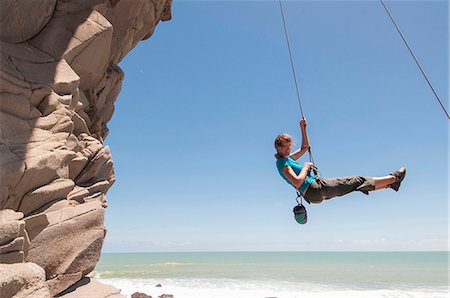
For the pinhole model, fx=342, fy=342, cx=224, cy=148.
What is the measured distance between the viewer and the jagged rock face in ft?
28.9

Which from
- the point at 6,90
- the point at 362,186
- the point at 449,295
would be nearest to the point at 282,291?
the point at 449,295

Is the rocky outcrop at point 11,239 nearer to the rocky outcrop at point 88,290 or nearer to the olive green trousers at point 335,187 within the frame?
the rocky outcrop at point 88,290

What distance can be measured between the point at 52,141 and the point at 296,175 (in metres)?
7.17

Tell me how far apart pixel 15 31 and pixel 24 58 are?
40.2 inches

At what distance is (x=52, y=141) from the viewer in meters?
10.1

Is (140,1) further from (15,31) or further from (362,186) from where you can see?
(362,186)

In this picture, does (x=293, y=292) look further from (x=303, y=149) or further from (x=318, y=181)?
(x=318, y=181)

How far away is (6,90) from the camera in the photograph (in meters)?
9.37

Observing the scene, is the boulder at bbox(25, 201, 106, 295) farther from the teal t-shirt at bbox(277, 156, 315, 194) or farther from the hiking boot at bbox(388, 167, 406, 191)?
the hiking boot at bbox(388, 167, 406, 191)

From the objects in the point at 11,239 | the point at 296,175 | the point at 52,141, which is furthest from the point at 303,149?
the point at 52,141

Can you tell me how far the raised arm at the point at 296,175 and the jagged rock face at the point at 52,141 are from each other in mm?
6001

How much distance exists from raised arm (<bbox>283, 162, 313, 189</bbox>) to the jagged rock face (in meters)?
6.00

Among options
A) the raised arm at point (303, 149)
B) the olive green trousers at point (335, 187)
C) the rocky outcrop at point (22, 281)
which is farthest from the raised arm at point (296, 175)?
the rocky outcrop at point (22, 281)

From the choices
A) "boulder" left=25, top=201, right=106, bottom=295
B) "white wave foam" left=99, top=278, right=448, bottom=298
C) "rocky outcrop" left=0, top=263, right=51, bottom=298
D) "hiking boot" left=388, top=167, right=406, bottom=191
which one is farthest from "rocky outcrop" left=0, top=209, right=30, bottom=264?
"white wave foam" left=99, top=278, right=448, bottom=298
